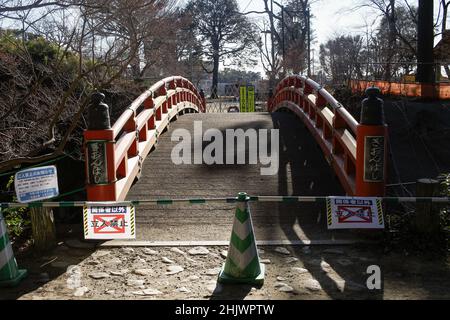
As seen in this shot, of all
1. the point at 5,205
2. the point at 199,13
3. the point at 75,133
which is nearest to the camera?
the point at 5,205

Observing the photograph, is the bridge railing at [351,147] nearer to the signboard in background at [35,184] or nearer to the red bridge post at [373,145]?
the red bridge post at [373,145]

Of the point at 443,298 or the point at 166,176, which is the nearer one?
the point at 443,298

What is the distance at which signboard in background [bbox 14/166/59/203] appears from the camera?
16.0ft

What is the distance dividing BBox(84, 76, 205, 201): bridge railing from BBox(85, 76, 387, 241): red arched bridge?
1 centimetres

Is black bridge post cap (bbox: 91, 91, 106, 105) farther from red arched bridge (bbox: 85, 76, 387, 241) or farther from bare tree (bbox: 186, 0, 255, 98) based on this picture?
bare tree (bbox: 186, 0, 255, 98)

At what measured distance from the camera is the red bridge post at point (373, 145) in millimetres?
5809

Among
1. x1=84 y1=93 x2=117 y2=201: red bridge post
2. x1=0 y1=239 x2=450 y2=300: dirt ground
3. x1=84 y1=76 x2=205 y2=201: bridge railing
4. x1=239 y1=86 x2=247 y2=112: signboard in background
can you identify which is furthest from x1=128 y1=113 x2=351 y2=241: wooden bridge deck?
x1=239 y1=86 x2=247 y2=112: signboard in background

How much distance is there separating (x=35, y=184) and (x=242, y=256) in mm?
2393

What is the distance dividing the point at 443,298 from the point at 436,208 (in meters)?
1.54

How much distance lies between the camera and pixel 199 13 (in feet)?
154

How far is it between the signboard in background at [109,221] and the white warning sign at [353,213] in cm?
213

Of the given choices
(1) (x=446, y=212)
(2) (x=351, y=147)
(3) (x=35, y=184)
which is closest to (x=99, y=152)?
(3) (x=35, y=184)
